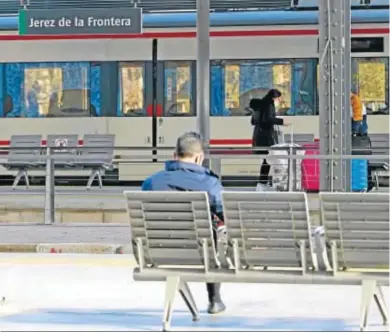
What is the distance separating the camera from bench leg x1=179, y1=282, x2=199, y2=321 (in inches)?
289

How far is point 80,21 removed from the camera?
17.0 m

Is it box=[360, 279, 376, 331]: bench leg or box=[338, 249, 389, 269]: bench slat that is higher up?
box=[338, 249, 389, 269]: bench slat

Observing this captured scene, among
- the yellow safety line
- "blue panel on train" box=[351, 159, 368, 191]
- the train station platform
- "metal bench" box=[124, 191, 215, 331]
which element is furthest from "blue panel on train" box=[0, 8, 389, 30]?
"metal bench" box=[124, 191, 215, 331]

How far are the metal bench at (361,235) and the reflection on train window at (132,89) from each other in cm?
1423

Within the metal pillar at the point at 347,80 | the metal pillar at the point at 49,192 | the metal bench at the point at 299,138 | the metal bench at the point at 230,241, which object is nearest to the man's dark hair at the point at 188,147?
the metal bench at the point at 230,241

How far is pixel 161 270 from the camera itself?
23.9 ft

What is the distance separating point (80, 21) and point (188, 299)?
33.8 feet

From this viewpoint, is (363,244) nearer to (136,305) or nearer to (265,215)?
(265,215)

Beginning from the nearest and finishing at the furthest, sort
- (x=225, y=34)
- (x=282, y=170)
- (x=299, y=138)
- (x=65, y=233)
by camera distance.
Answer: (x=65, y=233), (x=282, y=170), (x=299, y=138), (x=225, y=34)

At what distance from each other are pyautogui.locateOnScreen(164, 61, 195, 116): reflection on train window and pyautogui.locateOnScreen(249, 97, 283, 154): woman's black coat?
2851mm

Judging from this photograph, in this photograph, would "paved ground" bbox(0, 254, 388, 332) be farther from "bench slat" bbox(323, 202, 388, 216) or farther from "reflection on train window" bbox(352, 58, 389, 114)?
"reflection on train window" bbox(352, 58, 389, 114)

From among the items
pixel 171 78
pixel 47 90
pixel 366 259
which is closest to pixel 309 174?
pixel 171 78

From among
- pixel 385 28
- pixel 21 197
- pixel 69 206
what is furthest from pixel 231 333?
pixel 385 28

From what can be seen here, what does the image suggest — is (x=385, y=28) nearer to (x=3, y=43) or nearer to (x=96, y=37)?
(x=96, y=37)
